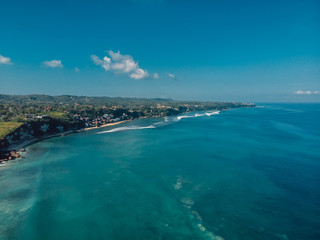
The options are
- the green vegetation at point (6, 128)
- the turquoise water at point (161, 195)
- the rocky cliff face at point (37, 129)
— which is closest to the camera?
the turquoise water at point (161, 195)

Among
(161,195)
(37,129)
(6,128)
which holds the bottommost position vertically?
(161,195)

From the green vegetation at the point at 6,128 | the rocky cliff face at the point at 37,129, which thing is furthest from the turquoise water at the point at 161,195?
the green vegetation at the point at 6,128

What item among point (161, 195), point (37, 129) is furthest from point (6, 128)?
point (161, 195)

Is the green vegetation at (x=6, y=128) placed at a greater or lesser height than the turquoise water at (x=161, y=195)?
greater

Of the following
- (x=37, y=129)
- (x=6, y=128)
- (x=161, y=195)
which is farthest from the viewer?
(x=37, y=129)

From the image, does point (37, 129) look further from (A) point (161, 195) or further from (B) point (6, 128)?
(A) point (161, 195)

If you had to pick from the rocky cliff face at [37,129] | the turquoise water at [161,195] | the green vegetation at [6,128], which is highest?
the green vegetation at [6,128]

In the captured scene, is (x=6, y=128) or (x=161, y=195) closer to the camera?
(x=161, y=195)

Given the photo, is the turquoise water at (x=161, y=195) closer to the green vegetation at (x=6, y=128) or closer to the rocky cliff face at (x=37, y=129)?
the rocky cliff face at (x=37, y=129)
